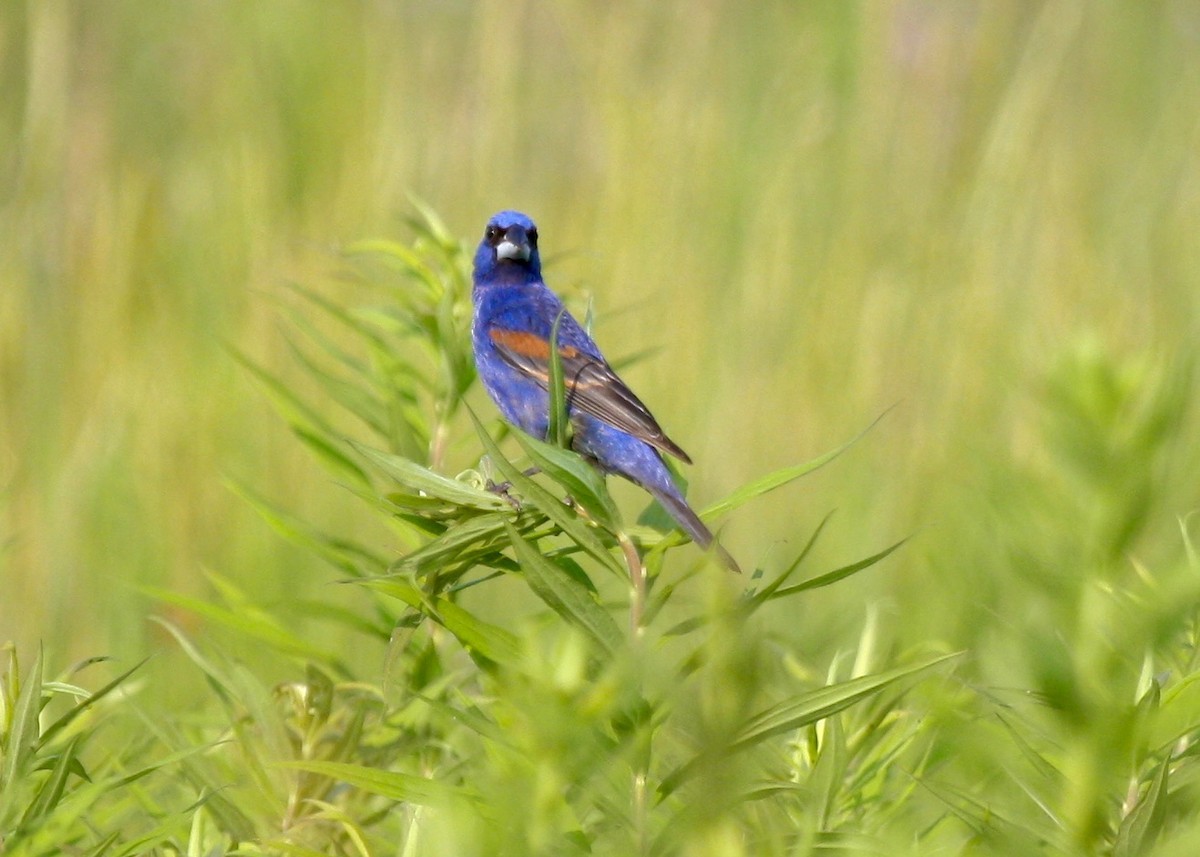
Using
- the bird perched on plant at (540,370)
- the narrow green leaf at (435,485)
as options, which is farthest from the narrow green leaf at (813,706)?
the bird perched on plant at (540,370)

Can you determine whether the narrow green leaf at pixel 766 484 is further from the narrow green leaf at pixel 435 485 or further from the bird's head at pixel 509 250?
the bird's head at pixel 509 250

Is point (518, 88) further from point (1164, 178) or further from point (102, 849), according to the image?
point (102, 849)

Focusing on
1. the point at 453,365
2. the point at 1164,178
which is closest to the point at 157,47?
the point at 1164,178

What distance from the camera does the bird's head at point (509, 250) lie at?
12.5 feet

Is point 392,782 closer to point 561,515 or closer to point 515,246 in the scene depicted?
point 561,515

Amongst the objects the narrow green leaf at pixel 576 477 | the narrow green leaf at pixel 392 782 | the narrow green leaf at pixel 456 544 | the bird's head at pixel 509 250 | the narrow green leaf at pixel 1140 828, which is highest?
the bird's head at pixel 509 250

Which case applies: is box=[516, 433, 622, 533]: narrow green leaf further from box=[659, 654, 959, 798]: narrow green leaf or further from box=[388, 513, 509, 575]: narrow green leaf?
box=[659, 654, 959, 798]: narrow green leaf

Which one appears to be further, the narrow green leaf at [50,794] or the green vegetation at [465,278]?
the green vegetation at [465,278]

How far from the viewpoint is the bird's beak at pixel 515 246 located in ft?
12.4

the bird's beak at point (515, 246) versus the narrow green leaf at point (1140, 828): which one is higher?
the bird's beak at point (515, 246)

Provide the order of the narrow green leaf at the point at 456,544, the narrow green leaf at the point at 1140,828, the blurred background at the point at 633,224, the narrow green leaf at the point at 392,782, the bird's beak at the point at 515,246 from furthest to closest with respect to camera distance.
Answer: the blurred background at the point at 633,224, the bird's beak at the point at 515,246, the narrow green leaf at the point at 456,544, the narrow green leaf at the point at 392,782, the narrow green leaf at the point at 1140,828

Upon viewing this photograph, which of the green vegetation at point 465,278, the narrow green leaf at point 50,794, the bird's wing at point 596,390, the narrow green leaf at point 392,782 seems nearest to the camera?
the narrow green leaf at point 392,782

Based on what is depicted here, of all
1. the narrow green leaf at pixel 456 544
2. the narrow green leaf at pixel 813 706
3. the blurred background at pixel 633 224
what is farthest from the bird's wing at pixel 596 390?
the narrow green leaf at pixel 813 706

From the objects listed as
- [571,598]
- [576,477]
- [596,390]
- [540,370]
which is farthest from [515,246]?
[571,598]
